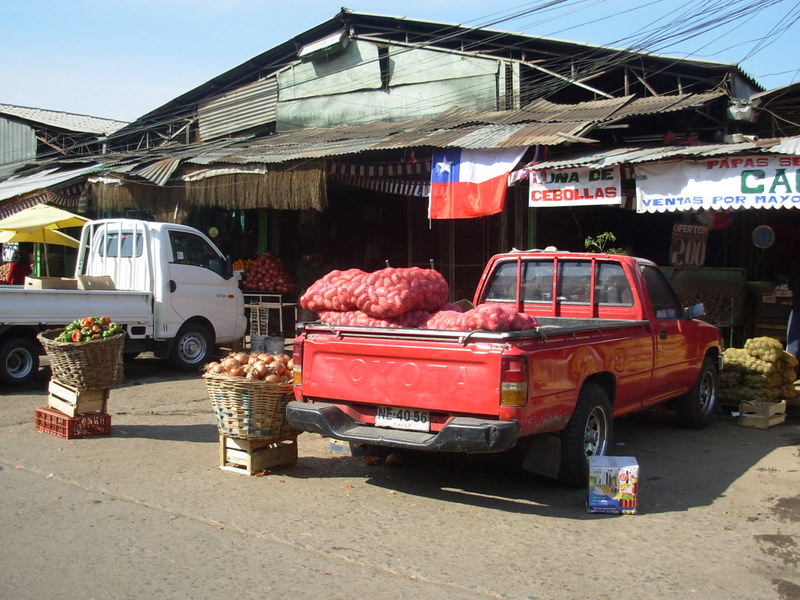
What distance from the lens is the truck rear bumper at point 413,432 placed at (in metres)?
4.83

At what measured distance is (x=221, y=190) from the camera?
1327 cm

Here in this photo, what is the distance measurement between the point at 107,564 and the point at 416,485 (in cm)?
244

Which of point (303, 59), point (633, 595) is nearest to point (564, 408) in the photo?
point (633, 595)

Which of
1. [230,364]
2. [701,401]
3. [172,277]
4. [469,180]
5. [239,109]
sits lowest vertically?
[701,401]

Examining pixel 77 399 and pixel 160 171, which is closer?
pixel 77 399

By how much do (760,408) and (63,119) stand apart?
91.6 ft

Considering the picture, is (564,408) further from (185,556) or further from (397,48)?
(397,48)

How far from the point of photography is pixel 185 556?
429 centimetres

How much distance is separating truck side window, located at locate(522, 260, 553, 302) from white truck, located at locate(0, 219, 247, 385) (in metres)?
5.93

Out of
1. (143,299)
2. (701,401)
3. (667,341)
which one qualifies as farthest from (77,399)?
(701,401)

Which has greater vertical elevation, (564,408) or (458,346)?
(458,346)

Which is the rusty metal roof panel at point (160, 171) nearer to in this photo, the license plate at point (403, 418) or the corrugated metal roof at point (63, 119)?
the license plate at point (403, 418)

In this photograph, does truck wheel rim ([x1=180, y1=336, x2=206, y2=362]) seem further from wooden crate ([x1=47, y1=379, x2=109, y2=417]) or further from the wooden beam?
the wooden beam

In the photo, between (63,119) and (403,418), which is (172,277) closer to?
(403,418)
